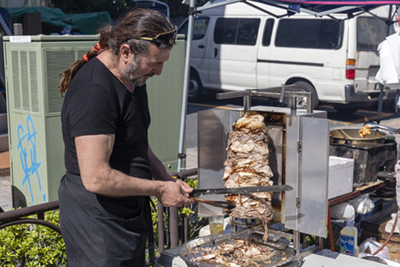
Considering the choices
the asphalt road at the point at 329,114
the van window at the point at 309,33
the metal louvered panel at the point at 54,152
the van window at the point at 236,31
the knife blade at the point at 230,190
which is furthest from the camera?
the van window at the point at 236,31

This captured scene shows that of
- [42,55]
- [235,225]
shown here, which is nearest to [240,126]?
[235,225]

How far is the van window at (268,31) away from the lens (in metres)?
12.1

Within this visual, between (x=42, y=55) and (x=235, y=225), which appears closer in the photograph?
(x=235, y=225)

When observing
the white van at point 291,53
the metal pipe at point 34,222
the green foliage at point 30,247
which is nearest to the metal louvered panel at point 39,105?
the green foliage at point 30,247

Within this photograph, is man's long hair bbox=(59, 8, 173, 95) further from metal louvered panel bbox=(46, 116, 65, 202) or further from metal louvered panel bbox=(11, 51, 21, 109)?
metal louvered panel bbox=(11, 51, 21, 109)

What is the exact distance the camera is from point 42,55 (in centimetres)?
427

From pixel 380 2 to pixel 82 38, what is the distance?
350 cm

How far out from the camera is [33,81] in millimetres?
4441

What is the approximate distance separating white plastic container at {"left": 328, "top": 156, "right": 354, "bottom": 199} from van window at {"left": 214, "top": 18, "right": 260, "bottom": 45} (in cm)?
909

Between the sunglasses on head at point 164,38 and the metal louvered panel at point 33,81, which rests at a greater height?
the sunglasses on head at point 164,38

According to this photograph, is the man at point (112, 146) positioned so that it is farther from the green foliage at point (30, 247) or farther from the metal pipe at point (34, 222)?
the green foliage at point (30, 247)

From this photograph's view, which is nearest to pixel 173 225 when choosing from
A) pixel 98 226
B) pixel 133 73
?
pixel 98 226

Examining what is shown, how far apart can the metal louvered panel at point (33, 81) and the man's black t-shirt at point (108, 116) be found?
2.43 m

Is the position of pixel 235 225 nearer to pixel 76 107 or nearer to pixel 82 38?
pixel 76 107
